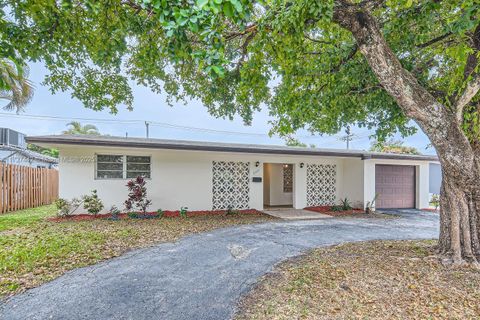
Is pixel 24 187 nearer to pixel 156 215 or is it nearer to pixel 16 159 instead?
pixel 16 159

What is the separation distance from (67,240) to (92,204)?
3362 mm

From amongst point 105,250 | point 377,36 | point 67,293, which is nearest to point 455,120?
point 377,36

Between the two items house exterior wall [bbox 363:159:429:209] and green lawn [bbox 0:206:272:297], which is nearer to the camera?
green lawn [bbox 0:206:272:297]

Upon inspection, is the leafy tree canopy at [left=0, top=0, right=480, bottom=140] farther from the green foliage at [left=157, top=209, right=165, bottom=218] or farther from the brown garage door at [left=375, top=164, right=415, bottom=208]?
the brown garage door at [left=375, top=164, right=415, bottom=208]

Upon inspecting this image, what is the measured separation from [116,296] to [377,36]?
213 inches

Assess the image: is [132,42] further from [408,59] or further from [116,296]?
[408,59]

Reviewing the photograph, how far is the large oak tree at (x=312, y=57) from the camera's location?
11.2 feet

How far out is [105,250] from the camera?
538 cm

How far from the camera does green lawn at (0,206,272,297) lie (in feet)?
13.8

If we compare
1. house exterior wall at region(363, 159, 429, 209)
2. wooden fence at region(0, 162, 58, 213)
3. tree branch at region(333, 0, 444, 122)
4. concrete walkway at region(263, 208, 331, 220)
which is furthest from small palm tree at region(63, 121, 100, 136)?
tree branch at region(333, 0, 444, 122)

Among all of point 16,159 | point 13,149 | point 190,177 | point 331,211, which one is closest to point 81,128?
point 16,159

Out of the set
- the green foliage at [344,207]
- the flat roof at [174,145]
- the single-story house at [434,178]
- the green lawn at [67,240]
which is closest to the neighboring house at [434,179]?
the single-story house at [434,178]

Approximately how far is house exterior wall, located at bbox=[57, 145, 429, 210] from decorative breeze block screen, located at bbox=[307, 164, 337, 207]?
0.22 meters

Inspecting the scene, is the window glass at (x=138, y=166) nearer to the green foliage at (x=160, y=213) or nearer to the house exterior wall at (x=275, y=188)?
the green foliage at (x=160, y=213)
